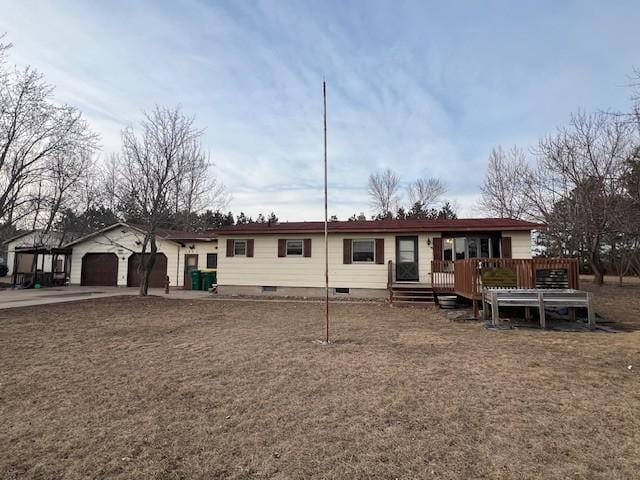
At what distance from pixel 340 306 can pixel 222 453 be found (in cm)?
963

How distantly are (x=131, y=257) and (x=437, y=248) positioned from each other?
1734 centimetres

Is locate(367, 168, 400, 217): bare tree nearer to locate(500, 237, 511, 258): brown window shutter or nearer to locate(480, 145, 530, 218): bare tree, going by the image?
locate(480, 145, 530, 218): bare tree

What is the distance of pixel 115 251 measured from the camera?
2108 centimetres

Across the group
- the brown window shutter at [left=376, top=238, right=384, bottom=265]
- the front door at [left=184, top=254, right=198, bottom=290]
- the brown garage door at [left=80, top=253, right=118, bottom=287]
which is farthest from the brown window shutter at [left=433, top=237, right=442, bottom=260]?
the brown garage door at [left=80, top=253, right=118, bottom=287]

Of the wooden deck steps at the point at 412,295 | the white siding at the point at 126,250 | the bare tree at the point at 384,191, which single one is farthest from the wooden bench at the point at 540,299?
the bare tree at the point at 384,191

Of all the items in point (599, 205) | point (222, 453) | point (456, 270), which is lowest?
point (222, 453)

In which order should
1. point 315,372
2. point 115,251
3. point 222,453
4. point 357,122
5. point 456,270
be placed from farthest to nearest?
point 115,251
point 357,122
point 456,270
point 315,372
point 222,453

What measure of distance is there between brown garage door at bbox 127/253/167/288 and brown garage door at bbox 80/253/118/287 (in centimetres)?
104

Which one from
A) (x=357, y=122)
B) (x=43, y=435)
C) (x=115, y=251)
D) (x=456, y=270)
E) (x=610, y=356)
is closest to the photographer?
(x=43, y=435)

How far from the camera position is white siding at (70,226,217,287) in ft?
64.7

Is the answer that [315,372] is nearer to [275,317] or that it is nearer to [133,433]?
[133,433]

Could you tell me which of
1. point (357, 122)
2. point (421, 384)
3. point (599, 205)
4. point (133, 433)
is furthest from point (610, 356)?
point (357, 122)

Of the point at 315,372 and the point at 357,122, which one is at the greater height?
the point at 357,122

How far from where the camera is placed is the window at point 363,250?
586 inches
